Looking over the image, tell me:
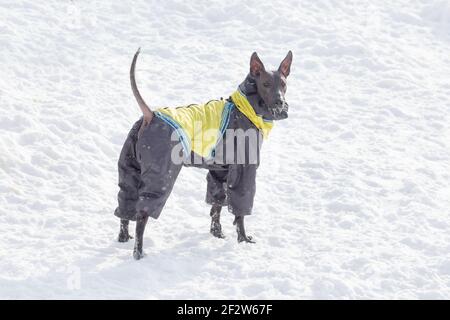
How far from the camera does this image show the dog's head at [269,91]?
680 centimetres

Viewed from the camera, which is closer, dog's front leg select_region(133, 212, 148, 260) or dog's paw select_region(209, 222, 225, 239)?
dog's front leg select_region(133, 212, 148, 260)

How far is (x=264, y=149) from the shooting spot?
9664mm

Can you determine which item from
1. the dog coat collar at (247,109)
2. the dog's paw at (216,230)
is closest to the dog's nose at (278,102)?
the dog coat collar at (247,109)

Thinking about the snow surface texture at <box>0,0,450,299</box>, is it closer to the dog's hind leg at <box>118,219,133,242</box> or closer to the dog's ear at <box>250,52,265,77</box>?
the dog's hind leg at <box>118,219,133,242</box>

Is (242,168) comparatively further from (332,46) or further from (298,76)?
(332,46)

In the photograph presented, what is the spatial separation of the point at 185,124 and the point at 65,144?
2.80m

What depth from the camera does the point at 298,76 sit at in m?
11.9

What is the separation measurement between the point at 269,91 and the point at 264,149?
9.44 ft

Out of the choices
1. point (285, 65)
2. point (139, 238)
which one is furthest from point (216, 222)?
point (285, 65)

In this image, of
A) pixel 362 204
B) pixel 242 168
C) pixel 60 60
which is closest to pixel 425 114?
pixel 362 204

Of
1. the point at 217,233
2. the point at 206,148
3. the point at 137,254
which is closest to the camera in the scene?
the point at 137,254

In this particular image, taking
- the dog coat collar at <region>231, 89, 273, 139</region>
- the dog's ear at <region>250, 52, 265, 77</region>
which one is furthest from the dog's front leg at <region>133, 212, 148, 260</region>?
the dog's ear at <region>250, 52, 265, 77</region>

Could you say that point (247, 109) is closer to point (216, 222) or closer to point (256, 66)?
point (256, 66)

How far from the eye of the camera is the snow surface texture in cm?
625
